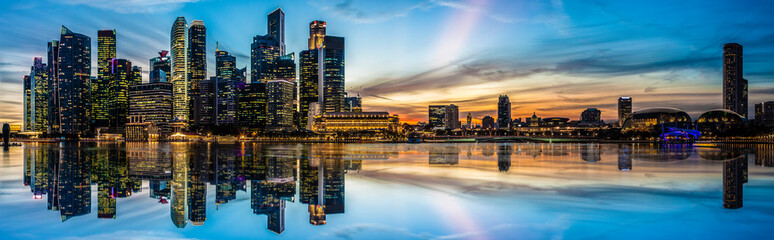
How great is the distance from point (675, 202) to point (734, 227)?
460 cm

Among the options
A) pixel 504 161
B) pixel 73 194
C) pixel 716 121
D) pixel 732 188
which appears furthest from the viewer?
pixel 716 121

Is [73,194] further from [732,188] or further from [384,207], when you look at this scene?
[732,188]

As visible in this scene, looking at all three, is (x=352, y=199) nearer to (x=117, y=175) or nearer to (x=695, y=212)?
(x=695, y=212)

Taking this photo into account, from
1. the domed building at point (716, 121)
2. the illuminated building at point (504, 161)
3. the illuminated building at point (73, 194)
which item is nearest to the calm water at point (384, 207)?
the illuminated building at point (73, 194)

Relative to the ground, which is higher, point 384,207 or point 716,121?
point 716,121

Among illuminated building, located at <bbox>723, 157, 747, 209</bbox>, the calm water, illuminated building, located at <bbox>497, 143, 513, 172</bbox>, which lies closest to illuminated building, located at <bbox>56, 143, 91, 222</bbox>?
the calm water

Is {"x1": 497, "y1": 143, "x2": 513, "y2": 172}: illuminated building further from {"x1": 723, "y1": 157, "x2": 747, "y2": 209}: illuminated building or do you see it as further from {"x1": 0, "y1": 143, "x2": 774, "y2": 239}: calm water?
{"x1": 723, "y1": 157, "x2": 747, "y2": 209}: illuminated building

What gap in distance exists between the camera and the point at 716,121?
7259 inches

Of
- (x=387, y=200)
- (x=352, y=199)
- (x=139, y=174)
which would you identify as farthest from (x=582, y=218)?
(x=139, y=174)

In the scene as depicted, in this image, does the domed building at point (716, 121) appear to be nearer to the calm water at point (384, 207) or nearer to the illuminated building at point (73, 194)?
the calm water at point (384, 207)

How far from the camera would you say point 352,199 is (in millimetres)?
18406

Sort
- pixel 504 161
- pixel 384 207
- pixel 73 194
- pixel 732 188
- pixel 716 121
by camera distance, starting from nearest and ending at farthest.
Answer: pixel 384 207 → pixel 73 194 → pixel 732 188 → pixel 504 161 → pixel 716 121

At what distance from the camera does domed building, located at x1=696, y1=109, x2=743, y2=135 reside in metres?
178

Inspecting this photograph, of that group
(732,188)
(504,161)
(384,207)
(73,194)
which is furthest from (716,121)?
(73,194)
